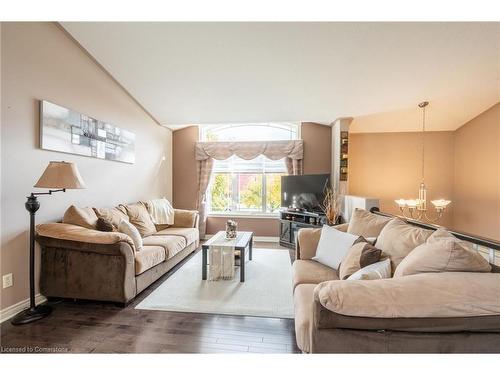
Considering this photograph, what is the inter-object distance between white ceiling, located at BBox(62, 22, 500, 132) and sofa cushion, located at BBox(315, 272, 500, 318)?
8.37ft

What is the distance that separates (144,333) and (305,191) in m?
3.57

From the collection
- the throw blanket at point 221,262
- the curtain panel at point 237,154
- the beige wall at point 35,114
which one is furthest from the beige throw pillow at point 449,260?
the curtain panel at point 237,154

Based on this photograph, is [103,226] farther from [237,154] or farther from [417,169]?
[417,169]

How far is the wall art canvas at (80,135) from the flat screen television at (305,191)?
304 centimetres

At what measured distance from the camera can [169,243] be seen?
3250mm

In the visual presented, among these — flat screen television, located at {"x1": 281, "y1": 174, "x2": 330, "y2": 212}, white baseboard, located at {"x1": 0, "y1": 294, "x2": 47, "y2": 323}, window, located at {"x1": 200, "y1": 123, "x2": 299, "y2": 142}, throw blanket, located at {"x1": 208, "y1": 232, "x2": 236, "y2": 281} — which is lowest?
white baseboard, located at {"x1": 0, "y1": 294, "x2": 47, "y2": 323}

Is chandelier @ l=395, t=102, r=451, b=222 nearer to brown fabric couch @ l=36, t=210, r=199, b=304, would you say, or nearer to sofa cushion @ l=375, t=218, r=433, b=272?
sofa cushion @ l=375, t=218, r=433, b=272

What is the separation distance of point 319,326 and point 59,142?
125 inches

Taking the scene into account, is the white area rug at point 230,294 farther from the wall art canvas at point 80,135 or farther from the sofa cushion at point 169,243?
the wall art canvas at point 80,135

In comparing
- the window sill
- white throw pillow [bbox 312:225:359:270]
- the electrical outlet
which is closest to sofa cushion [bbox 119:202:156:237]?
the electrical outlet

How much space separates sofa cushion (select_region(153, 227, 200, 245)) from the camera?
3.76m
